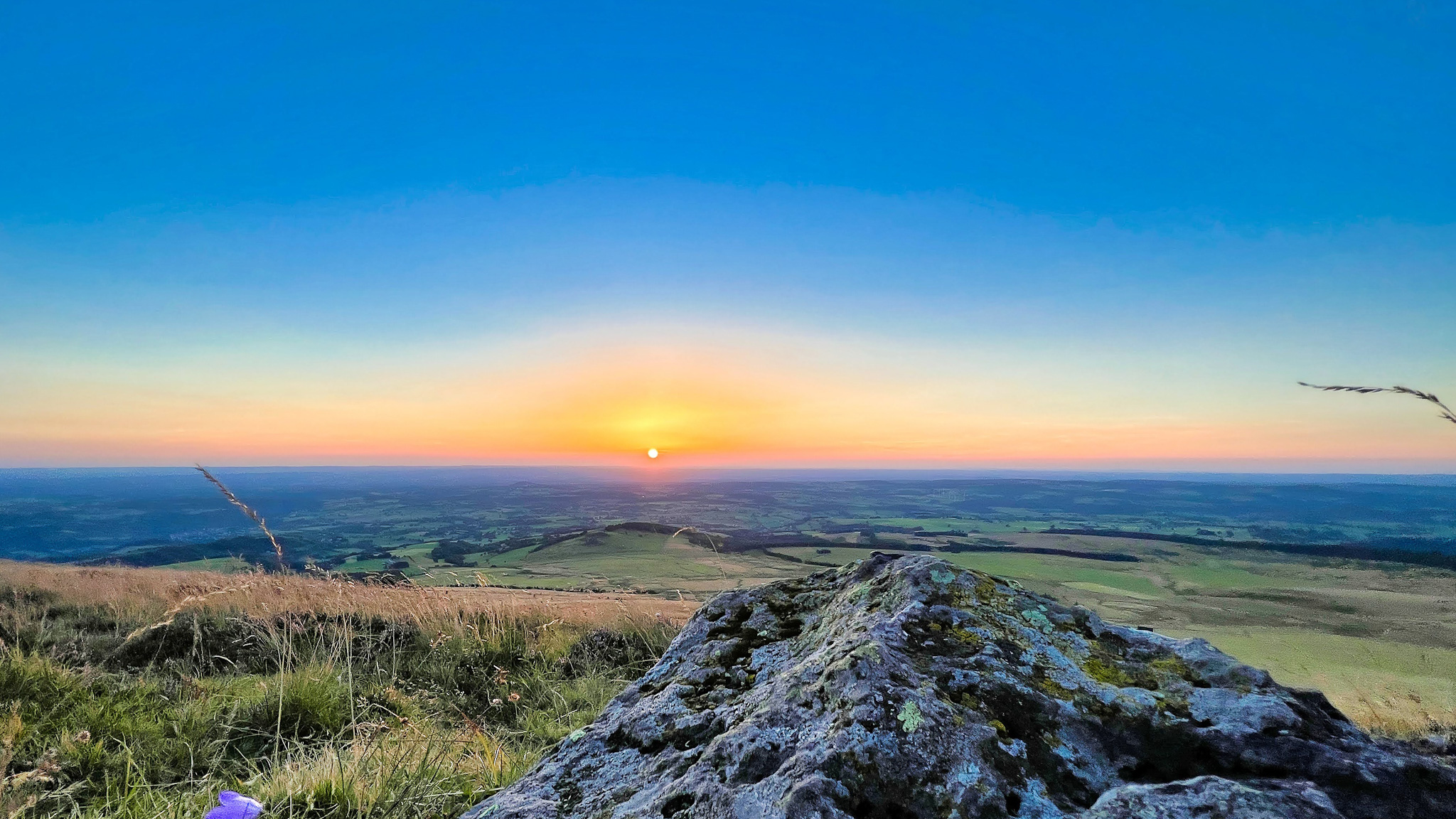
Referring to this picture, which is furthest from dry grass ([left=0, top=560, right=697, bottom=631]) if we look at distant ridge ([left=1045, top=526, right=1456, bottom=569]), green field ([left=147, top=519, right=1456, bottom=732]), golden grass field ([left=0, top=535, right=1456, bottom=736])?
distant ridge ([left=1045, top=526, right=1456, bottom=569])

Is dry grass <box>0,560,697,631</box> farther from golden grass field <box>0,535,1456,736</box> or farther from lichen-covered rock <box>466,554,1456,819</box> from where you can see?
lichen-covered rock <box>466,554,1456,819</box>

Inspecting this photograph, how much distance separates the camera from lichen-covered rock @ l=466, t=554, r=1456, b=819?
168cm

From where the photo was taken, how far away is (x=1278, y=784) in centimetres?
166

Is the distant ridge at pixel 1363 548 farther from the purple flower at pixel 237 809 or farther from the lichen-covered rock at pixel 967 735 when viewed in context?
the purple flower at pixel 237 809

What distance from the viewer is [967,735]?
6.23ft

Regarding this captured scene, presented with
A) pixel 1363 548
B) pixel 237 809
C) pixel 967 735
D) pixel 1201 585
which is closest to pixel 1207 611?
pixel 1201 585

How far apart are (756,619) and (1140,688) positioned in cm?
171

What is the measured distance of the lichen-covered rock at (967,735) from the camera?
1.68 metres

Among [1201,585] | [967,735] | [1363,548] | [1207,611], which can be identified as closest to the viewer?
[967,735]

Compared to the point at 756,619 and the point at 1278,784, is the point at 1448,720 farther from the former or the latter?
the point at 756,619

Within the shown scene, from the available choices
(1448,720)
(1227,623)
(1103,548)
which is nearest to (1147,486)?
(1103,548)

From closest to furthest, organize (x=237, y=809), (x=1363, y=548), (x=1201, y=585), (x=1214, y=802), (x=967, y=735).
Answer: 1. (x=1214, y=802)
2. (x=967, y=735)
3. (x=237, y=809)
4. (x=1201, y=585)
5. (x=1363, y=548)

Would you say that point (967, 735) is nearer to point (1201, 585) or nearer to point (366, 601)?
point (366, 601)

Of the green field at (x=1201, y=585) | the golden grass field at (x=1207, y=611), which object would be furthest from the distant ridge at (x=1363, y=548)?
the golden grass field at (x=1207, y=611)
